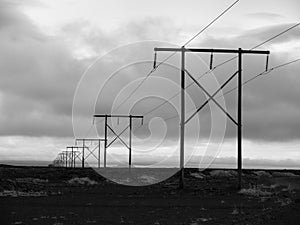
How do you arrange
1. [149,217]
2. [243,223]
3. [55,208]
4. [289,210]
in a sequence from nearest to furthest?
1. [243,223]
2. [289,210]
3. [149,217]
4. [55,208]

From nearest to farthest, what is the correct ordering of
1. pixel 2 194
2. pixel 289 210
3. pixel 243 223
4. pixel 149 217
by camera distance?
pixel 243 223 → pixel 289 210 → pixel 149 217 → pixel 2 194

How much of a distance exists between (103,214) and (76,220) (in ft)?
10.2

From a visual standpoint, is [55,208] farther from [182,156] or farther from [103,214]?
[182,156]

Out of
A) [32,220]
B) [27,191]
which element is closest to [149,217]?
[32,220]

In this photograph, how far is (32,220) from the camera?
24.7 meters

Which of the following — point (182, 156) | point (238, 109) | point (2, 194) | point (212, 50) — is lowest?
point (2, 194)

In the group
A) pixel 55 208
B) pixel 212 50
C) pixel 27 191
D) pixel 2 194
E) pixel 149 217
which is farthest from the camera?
pixel 27 191

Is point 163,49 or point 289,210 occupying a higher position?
point 163,49

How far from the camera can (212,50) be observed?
42.9m

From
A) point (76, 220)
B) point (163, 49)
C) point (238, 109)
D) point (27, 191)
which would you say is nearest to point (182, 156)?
point (238, 109)

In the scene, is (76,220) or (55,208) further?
(55,208)

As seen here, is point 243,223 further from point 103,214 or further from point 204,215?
point 103,214

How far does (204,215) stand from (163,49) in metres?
20.1

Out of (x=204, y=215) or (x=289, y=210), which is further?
(x=204, y=215)
